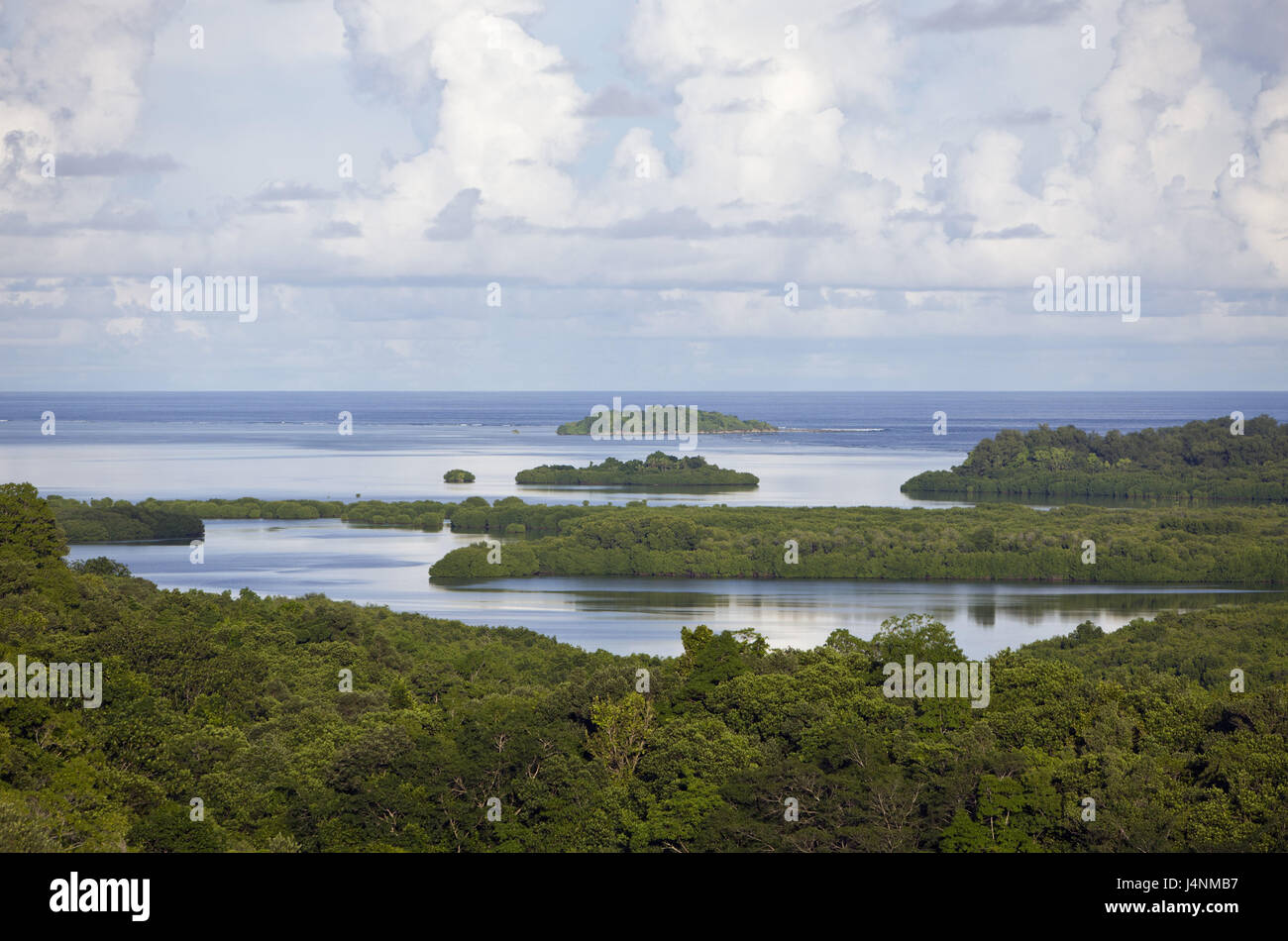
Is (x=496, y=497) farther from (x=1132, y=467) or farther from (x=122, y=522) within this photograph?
(x=1132, y=467)

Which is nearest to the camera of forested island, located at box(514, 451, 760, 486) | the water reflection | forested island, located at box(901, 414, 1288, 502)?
the water reflection

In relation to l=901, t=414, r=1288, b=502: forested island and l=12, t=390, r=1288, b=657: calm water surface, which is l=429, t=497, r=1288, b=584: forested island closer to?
l=12, t=390, r=1288, b=657: calm water surface

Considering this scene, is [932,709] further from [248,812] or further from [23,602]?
[23,602]

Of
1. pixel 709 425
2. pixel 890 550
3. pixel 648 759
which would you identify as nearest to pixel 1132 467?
pixel 890 550

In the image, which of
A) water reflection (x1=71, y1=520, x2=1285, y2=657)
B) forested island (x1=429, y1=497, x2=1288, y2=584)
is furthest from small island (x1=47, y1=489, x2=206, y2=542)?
forested island (x1=429, y1=497, x2=1288, y2=584)

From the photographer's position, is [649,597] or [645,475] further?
[645,475]

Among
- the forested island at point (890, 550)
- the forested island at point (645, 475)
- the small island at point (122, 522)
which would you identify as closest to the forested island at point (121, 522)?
the small island at point (122, 522)

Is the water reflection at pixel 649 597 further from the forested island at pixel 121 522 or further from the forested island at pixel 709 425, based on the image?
the forested island at pixel 709 425
